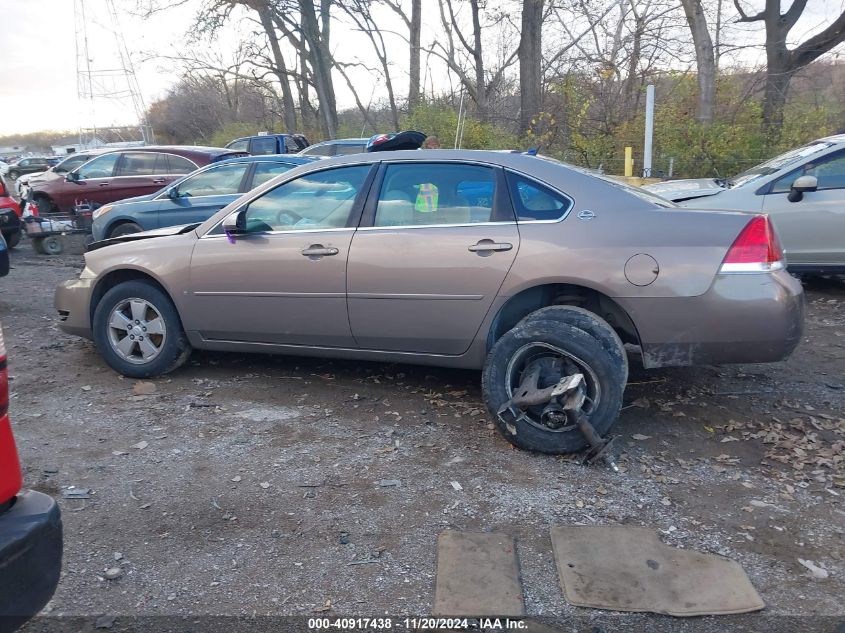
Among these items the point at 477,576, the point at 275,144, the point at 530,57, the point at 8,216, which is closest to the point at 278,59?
the point at 275,144

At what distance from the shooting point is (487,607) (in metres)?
2.79

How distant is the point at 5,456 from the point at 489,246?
2.77 m

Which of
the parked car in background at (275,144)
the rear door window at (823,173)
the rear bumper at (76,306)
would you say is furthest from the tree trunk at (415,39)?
the rear bumper at (76,306)

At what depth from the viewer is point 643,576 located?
294 centimetres

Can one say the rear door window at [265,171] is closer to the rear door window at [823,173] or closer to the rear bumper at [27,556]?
the rear door window at [823,173]

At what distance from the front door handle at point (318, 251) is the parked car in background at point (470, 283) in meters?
0.01

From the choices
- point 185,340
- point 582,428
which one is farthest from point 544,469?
point 185,340

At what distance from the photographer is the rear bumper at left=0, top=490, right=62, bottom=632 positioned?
1973 millimetres

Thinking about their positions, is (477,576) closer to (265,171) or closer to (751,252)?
(751,252)

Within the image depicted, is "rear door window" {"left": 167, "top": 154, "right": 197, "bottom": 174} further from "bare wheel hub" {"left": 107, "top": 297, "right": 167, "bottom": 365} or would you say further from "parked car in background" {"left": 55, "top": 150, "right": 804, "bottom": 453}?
"bare wheel hub" {"left": 107, "top": 297, "right": 167, "bottom": 365}

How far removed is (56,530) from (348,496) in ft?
5.33

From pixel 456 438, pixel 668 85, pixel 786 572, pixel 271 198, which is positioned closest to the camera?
pixel 786 572

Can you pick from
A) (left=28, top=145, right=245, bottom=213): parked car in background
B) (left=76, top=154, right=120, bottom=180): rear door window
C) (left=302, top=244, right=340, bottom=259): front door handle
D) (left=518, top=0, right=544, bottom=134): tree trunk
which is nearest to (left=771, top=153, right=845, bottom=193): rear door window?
(left=302, top=244, right=340, bottom=259): front door handle

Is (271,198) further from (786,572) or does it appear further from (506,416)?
(786,572)
